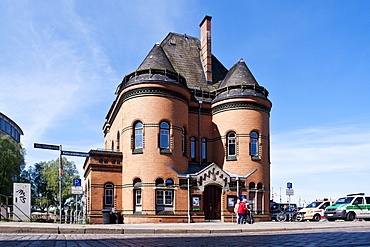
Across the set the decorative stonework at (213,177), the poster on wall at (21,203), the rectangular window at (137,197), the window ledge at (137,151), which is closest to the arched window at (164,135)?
the window ledge at (137,151)

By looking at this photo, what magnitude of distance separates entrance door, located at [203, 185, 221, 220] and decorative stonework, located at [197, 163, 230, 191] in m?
0.71

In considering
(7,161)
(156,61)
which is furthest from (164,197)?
(7,161)

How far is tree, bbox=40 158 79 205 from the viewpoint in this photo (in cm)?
6931

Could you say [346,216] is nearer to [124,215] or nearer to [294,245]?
[124,215]

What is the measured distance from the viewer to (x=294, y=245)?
30.3 ft

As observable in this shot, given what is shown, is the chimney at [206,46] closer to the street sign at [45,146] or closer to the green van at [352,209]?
the green van at [352,209]

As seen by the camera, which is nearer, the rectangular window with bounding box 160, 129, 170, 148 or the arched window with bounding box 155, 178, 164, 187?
the arched window with bounding box 155, 178, 164, 187

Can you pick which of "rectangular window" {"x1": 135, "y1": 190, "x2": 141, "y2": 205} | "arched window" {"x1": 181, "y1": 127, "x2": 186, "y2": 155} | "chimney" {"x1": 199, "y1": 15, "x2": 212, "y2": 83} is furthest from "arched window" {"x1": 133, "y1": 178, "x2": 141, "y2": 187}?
"chimney" {"x1": 199, "y1": 15, "x2": 212, "y2": 83}

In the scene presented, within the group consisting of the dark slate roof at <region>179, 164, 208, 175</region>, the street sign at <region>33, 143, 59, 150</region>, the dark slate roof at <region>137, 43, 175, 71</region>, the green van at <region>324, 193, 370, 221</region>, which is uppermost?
the dark slate roof at <region>137, 43, 175, 71</region>

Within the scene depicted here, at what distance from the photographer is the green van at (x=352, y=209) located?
24.9m

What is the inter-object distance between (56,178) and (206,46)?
143 ft

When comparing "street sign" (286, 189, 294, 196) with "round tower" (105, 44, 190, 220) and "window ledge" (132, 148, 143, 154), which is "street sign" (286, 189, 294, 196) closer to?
"round tower" (105, 44, 190, 220)

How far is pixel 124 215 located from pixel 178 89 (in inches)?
366

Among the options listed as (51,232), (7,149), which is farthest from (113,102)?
(51,232)
